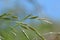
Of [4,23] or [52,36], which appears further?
[52,36]

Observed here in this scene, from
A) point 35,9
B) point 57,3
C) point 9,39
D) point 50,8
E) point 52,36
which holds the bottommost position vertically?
point 9,39

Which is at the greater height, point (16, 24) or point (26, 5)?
point (26, 5)

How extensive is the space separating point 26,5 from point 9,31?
113 cm

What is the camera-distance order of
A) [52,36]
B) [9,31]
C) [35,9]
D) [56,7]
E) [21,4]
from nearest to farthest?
[9,31] → [52,36] → [35,9] → [21,4] → [56,7]

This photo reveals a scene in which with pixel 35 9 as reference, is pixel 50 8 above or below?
above

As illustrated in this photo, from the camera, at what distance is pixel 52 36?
4.45 ft

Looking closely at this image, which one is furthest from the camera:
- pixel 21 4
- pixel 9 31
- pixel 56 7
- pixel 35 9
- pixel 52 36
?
pixel 56 7

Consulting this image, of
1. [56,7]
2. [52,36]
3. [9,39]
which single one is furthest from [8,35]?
[56,7]

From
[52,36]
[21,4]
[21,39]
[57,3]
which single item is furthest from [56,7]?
[21,39]

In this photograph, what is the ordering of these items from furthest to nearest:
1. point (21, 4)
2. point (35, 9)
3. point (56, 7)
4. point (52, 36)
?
point (56, 7) < point (21, 4) < point (35, 9) < point (52, 36)

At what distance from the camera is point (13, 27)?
1048 millimetres

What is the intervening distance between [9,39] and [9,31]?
43 millimetres

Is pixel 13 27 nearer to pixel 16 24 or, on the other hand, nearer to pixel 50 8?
pixel 16 24

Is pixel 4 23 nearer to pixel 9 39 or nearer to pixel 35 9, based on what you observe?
pixel 9 39
